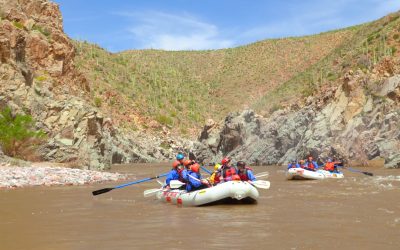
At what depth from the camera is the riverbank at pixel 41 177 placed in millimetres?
19719

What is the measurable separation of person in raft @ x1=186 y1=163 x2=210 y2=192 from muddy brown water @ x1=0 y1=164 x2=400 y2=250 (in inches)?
31.0

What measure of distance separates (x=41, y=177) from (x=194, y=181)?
9524mm

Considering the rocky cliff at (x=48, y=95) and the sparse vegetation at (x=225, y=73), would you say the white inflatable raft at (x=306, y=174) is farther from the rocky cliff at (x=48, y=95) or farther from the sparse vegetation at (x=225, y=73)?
the sparse vegetation at (x=225, y=73)

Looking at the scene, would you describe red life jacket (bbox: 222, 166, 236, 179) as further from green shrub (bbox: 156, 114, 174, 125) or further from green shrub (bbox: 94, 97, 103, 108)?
green shrub (bbox: 156, 114, 174, 125)

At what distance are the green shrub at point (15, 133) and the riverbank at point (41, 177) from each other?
3990 mm

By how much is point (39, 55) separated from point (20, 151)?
14.7 metres

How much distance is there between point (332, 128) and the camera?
1623 inches

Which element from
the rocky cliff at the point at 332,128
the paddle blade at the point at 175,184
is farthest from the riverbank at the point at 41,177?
the rocky cliff at the point at 332,128

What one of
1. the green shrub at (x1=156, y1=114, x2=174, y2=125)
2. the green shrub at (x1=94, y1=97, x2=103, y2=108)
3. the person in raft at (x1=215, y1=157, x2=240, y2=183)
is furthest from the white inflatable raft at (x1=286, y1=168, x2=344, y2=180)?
the green shrub at (x1=156, y1=114, x2=174, y2=125)

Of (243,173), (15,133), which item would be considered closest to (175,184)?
(243,173)

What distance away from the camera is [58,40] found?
45406 mm

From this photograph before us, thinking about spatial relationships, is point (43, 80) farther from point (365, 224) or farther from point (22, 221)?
point (365, 224)

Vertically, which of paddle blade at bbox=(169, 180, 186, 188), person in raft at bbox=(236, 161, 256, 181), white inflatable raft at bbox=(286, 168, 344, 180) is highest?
person in raft at bbox=(236, 161, 256, 181)

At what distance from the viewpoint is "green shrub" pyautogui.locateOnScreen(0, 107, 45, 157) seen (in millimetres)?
27656
